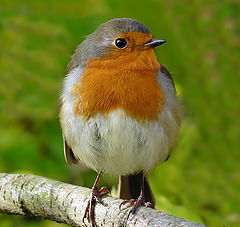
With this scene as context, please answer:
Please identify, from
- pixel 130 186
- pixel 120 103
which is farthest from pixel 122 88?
pixel 130 186

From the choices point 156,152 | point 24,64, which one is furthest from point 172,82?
point 24,64

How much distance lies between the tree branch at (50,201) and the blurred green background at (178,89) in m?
0.17

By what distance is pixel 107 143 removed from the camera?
3508 millimetres

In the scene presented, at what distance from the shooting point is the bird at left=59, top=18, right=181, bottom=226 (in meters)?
3.37

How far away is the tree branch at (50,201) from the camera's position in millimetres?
2959

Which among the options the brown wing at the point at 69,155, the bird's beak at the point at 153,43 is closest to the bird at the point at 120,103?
the bird's beak at the point at 153,43

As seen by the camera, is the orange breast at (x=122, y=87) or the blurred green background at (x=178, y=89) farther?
the orange breast at (x=122, y=87)

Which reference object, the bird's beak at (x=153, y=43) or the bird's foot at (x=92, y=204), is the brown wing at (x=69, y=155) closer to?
the bird's foot at (x=92, y=204)

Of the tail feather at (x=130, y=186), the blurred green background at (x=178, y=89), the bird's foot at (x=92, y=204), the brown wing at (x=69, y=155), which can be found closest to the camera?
the blurred green background at (x=178, y=89)

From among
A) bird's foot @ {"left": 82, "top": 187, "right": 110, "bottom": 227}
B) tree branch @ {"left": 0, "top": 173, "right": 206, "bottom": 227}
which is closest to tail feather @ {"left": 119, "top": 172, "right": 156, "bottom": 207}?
bird's foot @ {"left": 82, "top": 187, "right": 110, "bottom": 227}

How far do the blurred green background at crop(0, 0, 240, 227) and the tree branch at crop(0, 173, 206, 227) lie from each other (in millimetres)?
168

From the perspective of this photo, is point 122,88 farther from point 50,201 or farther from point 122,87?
point 50,201

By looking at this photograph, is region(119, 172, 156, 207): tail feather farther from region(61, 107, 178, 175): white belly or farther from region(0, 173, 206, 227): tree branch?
region(0, 173, 206, 227): tree branch

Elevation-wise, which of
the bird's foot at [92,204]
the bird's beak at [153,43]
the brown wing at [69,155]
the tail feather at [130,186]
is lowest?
the tail feather at [130,186]
